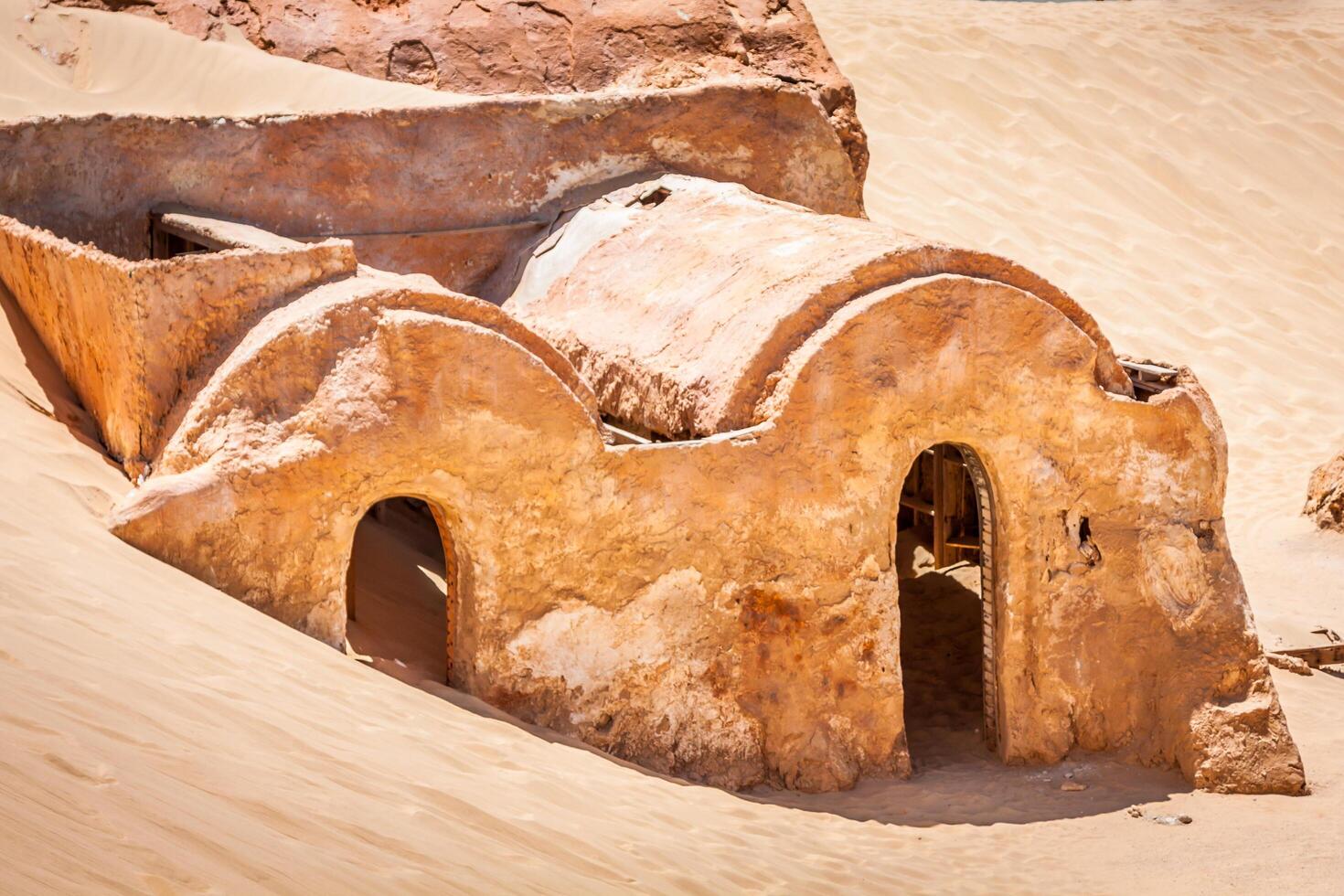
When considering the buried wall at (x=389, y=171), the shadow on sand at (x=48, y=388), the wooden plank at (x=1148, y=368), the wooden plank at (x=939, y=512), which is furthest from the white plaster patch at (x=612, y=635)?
the wooden plank at (x=939, y=512)

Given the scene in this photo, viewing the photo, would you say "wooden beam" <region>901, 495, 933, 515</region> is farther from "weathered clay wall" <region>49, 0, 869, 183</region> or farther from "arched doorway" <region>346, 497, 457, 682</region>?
"arched doorway" <region>346, 497, 457, 682</region>

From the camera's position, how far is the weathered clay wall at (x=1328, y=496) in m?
15.9

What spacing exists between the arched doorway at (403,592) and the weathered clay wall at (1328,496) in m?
8.51

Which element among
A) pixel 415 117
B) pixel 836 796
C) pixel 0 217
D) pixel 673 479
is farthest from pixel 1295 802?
pixel 0 217

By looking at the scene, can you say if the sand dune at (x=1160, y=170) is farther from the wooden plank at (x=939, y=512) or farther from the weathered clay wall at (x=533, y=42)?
the weathered clay wall at (x=533, y=42)

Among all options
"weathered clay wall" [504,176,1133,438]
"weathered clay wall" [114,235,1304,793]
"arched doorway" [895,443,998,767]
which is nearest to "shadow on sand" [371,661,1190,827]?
"weathered clay wall" [114,235,1304,793]

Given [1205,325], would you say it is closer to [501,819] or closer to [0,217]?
[0,217]

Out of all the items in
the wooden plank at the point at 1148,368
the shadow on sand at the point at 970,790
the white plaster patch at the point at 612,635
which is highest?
the wooden plank at the point at 1148,368

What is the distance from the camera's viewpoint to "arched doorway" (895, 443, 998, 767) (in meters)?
9.60

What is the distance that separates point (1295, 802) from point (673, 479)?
147 inches

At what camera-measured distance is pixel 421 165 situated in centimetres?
1212

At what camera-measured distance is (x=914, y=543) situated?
12602mm

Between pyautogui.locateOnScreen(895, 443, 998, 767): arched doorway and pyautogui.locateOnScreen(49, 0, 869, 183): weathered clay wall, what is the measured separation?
3143 mm

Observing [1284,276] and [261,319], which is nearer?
[261,319]
